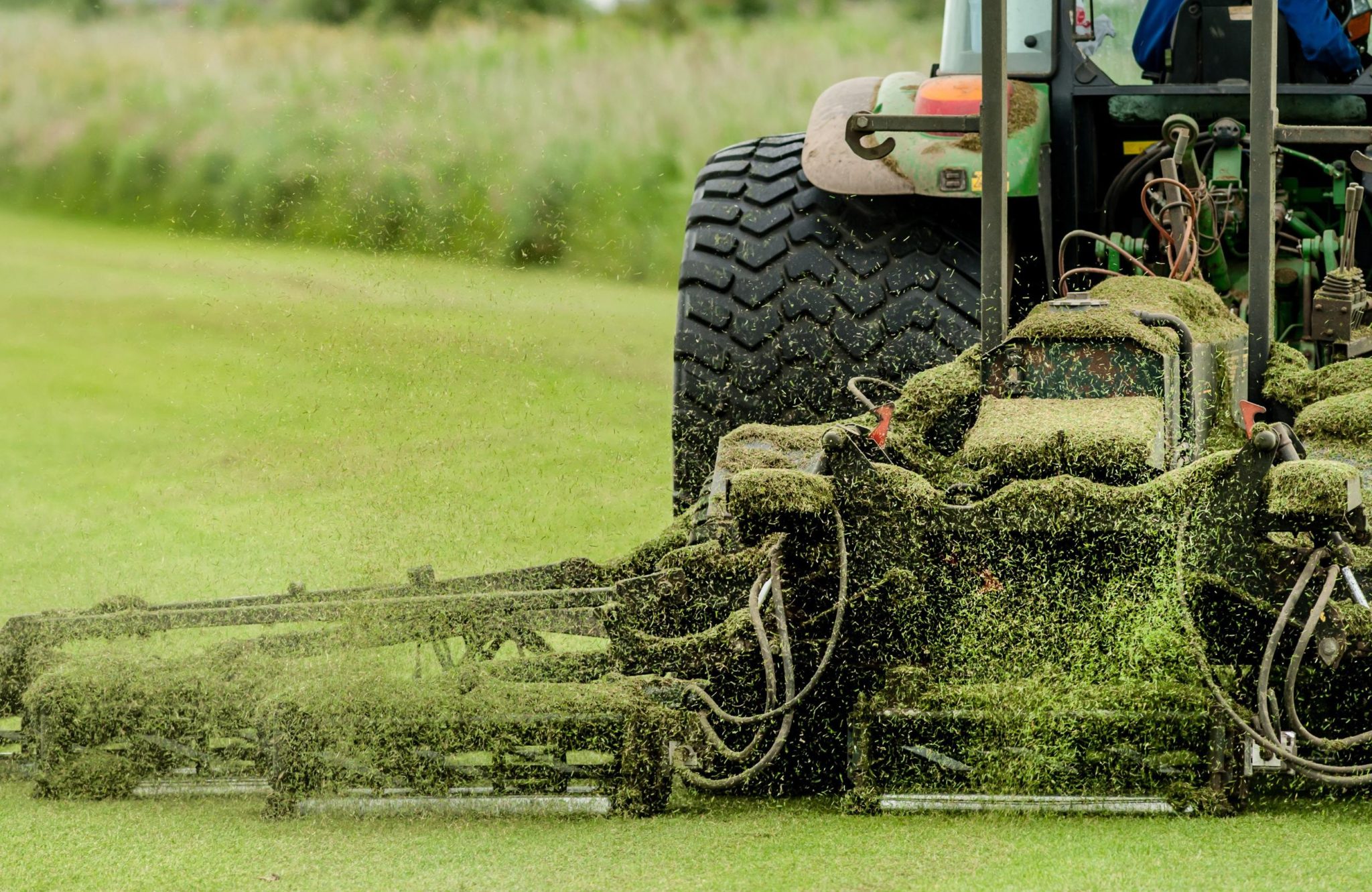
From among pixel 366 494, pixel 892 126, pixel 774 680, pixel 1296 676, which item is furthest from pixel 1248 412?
pixel 366 494

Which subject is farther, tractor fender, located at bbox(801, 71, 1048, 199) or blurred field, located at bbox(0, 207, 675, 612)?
blurred field, located at bbox(0, 207, 675, 612)

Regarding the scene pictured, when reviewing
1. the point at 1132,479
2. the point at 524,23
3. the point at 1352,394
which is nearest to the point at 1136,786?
the point at 1132,479

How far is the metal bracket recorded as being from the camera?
4.57 m

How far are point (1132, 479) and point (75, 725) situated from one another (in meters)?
2.38

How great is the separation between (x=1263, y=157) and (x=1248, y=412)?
0.59 m

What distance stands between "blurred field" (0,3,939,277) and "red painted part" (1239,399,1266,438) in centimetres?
978

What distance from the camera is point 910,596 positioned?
13.6 feet

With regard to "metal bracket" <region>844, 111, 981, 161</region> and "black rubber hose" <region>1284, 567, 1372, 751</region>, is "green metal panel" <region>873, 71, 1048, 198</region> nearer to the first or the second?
"metal bracket" <region>844, 111, 981, 161</region>

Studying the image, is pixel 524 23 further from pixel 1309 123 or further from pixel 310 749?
pixel 310 749

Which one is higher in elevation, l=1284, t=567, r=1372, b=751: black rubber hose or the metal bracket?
the metal bracket

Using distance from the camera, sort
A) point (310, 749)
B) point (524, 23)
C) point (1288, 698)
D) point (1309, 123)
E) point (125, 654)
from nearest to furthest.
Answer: point (1288, 698)
point (310, 749)
point (125, 654)
point (1309, 123)
point (524, 23)

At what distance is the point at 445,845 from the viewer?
13.1 ft

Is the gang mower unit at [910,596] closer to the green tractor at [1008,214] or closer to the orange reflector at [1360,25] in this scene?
the green tractor at [1008,214]

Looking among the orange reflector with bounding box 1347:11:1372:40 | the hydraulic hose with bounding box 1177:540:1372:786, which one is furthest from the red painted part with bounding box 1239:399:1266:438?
the orange reflector with bounding box 1347:11:1372:40
